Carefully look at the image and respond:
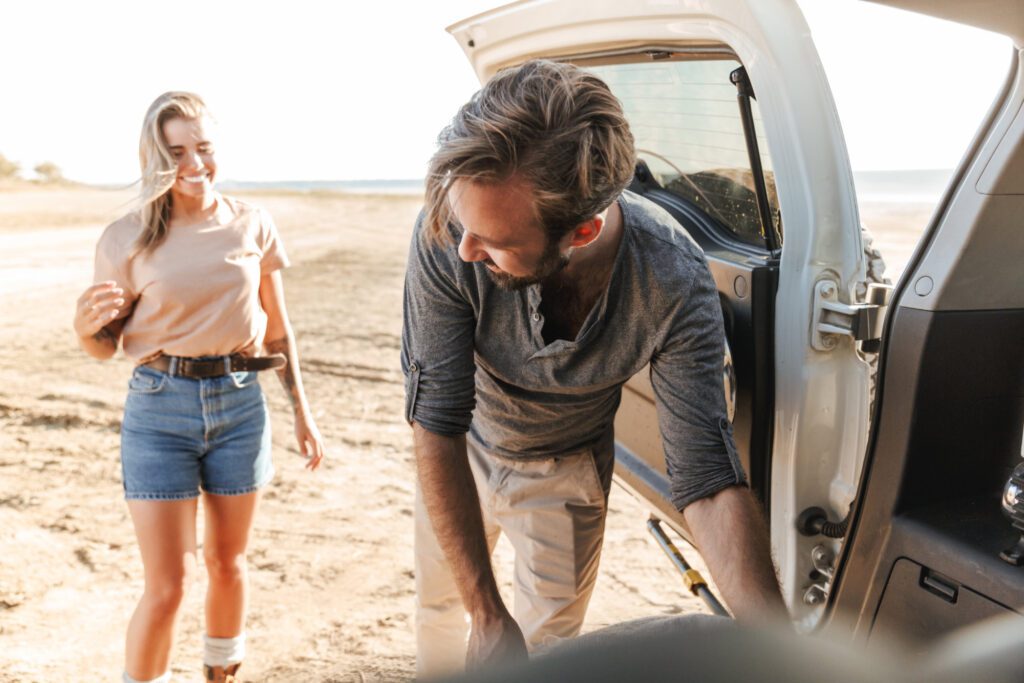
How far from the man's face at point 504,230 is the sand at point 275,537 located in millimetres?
811

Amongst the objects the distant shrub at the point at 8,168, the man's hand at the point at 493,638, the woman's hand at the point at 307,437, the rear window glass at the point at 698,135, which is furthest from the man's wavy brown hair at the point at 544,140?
the distant shrub at the point at 8,168

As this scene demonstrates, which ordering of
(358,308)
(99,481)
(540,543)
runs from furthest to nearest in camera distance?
(358,308)
(99,481)
(540,543)

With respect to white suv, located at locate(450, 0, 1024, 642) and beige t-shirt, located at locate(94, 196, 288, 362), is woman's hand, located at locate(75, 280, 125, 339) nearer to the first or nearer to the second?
beige t-shirt, located at locate(94, 196, 288, 362)

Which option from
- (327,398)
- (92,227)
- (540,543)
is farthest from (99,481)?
(92,227)

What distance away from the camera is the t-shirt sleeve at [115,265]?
2795mm

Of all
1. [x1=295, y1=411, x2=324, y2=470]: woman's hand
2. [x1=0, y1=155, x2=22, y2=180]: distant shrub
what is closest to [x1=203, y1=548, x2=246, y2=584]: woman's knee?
[x1=295, y1=411, x2=324, y2=470]: woman's hand

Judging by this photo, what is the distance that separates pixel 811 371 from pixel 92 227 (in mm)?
14878

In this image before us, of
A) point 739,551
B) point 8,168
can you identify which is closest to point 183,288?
point 739,551

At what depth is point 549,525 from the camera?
2.50 metres

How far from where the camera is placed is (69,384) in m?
6.56

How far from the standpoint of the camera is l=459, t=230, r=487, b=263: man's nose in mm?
1802

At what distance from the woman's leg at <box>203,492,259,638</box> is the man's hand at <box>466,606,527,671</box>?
A: 1.30 metres

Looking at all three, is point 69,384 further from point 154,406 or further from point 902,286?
point 902,286

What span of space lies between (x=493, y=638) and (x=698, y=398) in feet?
2.16
